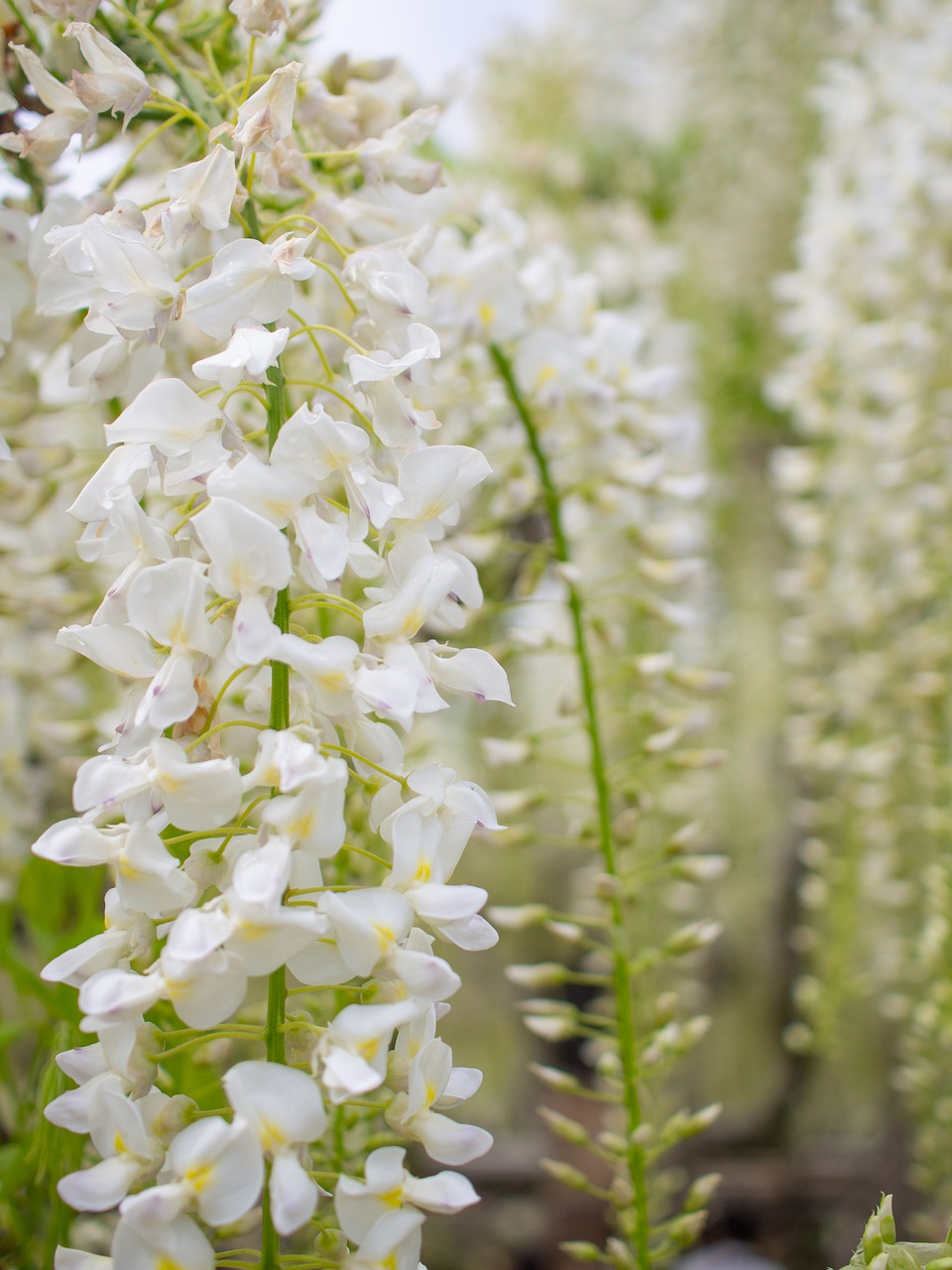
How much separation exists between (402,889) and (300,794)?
Result: 6 cm

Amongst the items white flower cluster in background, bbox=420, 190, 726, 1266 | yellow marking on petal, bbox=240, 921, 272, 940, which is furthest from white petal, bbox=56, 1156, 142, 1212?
white flower cluster in background, bbox=420, 190, 726, 1266

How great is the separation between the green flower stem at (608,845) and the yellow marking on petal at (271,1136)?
31cm

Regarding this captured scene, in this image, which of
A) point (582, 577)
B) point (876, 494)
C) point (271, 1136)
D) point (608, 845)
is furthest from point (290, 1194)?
point (876, 494)

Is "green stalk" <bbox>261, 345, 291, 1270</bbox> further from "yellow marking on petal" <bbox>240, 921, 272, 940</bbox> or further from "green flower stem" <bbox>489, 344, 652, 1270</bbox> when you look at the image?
"green flower stem" <bbox>489, 344, 652, 1270</bbox>

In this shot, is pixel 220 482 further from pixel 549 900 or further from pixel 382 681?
pixel 549 900

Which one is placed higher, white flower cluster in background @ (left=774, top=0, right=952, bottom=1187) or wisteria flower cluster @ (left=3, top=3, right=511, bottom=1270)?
wisteria flower cluster @ (left=3, top=3, right=511, bottom=1270)

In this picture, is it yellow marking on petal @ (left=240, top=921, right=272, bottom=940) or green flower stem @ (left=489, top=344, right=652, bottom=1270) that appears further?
green flower stem @ (left=489, top=344, right=652, bottom=1270)

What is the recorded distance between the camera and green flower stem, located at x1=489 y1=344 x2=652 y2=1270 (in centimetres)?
58

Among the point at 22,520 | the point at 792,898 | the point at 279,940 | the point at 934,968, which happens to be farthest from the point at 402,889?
the point at 792,898

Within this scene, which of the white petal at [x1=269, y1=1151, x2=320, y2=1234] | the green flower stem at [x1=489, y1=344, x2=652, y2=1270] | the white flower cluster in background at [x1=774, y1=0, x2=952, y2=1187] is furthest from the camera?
the white flower cluster in background at [x1=774, y1=0, x2=952, y2=1187]

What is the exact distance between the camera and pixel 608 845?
2.10 ft

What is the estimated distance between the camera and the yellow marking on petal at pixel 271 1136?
33 centimetres

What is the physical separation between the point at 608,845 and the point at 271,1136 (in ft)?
1.13

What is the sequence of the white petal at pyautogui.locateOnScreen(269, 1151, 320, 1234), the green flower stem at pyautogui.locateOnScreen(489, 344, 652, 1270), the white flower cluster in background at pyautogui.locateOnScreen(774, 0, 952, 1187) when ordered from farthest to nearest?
the white flower cluster in background at pyautogui.locateOnScreen(774, 0, 952, 1187) → the green flower stem at pyautogui.locateOnScreen(489, 344, 652, 1270) → the white petal at pyautogui.locateOnScreen(269, 1151, 320, 1234)
